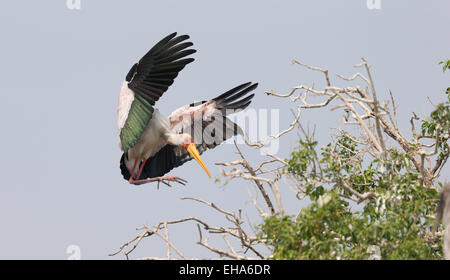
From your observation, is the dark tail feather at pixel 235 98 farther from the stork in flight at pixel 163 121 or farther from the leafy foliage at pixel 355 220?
the leafy foliage at pixel 355 220

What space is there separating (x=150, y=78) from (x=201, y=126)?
1.67m

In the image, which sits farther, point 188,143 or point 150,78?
point 188,143

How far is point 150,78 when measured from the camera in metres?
9.13

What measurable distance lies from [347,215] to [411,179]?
84 centimetres

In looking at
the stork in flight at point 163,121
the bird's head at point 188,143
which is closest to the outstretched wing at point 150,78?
the stork in flight at point 163,121

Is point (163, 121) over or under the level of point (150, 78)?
under

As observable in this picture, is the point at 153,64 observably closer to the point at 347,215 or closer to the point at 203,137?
the point at 203,137

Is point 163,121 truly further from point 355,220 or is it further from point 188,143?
point 355,220

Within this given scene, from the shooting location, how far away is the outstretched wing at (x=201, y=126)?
10352 millimetres

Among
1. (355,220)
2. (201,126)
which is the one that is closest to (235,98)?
(201,126)

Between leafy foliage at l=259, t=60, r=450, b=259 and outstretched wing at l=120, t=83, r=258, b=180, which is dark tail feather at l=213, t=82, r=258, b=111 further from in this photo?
leafy foliage at l=259, t=60, r=450, b=259

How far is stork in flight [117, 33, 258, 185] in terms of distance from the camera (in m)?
9.02

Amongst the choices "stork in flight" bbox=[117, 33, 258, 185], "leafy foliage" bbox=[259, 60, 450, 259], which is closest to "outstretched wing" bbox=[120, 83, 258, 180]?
"stork in flight" bbox=[117, 33, 258, 185]
